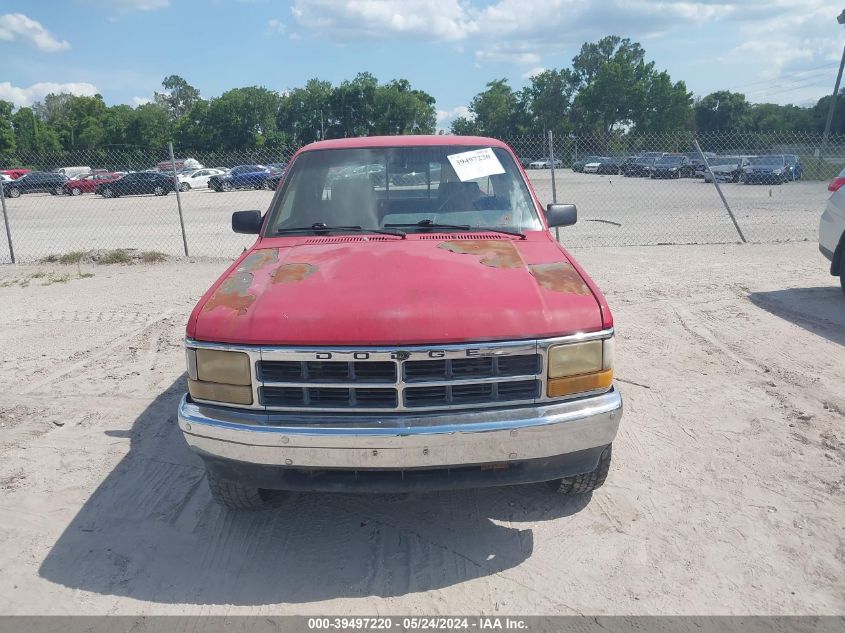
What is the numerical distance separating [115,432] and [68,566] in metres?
1.57

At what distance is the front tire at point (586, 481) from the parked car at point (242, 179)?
34.6 meters

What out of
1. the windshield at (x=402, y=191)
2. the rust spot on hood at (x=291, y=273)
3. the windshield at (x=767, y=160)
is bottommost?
the windshield at (x=767, y=160)

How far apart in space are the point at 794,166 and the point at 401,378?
31.2 metres

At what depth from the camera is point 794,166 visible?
28703 millimetres

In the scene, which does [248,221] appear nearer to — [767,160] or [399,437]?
[399,437]

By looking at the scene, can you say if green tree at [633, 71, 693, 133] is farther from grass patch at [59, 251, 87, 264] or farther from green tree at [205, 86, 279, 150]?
grass patch at [59, 251, 87, 264]

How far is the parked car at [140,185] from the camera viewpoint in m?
33.6

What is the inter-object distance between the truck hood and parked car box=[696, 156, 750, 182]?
29096 millimetres

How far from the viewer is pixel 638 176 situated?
34625 mm

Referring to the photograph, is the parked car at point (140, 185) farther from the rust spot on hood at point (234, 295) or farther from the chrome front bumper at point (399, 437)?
the chrome front bumper at point (399, 437)

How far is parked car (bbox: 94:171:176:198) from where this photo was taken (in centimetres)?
3359

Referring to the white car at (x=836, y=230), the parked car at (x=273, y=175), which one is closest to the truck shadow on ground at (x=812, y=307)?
the white car at (x=836, y=230)

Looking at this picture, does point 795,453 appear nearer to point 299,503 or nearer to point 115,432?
point 299,503
